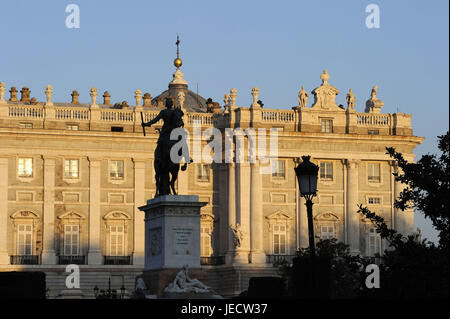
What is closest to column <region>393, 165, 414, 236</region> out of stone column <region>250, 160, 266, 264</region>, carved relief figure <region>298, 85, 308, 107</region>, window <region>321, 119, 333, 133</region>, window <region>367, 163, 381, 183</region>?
window <region>367, 163, 381, 183</region>

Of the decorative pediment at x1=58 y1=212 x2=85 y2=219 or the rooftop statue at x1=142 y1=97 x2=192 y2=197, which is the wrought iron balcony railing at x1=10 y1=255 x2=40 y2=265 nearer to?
the decorative pediment at x1=58 y1=212 x2=85 y2=219

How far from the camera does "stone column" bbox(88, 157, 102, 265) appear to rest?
88562 mm

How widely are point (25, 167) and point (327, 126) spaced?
739 inches

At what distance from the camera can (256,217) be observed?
90500mm

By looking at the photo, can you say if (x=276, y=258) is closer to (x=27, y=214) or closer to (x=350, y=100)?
(x=350, y=100)

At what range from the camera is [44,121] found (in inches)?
3531

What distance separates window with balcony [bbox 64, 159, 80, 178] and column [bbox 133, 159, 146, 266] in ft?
11.3

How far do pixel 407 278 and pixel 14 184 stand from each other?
2200 inches

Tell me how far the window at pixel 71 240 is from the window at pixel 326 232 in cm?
1462

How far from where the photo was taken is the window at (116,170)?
90188mm

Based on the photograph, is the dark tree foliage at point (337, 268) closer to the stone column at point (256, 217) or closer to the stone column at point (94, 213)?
the stone column at point (256, 217)
